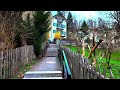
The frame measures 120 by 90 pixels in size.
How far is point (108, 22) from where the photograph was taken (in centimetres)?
1128

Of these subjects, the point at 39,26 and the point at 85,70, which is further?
the point at 39,26

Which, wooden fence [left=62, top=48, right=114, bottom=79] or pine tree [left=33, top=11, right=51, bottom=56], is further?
pine tree [left=33, top=11, right=51, bottom=56]

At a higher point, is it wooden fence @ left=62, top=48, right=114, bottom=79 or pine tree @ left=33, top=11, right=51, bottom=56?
pine tree @ left=33, top=11, right=51, bottom=56

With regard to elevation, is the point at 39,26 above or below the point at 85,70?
above

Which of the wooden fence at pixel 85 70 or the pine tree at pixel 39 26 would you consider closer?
the wooden fence at pixel 85 70

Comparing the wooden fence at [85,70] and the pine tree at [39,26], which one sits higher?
the pine tree at [39,26]
